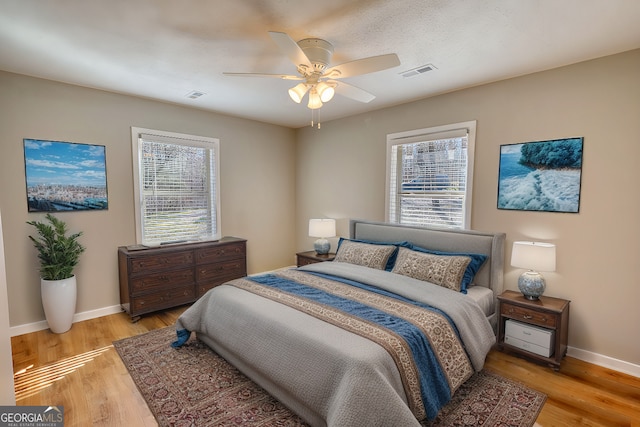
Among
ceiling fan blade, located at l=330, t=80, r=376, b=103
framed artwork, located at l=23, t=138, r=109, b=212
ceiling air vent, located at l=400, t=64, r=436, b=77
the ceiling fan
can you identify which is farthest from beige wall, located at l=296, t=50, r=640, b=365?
framed artwork, located at l=23, t=138, r=109, b=212

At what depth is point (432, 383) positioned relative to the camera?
1.98 metres

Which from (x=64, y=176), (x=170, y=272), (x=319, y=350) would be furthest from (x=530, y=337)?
(x=64, y=176)

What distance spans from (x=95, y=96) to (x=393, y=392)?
4190mm

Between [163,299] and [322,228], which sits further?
[322,228]

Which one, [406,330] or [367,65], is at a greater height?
[367,65]

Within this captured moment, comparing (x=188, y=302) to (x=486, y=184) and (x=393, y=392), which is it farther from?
(x=486, y=184)

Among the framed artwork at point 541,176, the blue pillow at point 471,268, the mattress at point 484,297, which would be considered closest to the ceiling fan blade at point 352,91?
the framed artwork at point 541,176

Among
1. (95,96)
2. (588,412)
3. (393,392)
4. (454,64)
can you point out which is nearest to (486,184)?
(454,64)

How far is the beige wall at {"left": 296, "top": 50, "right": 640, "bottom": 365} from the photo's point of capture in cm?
255

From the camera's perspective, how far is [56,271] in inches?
124

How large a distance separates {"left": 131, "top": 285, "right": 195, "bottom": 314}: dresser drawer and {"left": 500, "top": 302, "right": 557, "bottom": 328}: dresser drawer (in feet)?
11.6

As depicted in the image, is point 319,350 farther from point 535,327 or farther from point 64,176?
point 64,176

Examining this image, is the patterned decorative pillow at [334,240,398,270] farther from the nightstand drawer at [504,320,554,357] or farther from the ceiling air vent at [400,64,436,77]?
the ceiling air vent at [400,64,436,77]

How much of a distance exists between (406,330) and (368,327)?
0.82 feet
